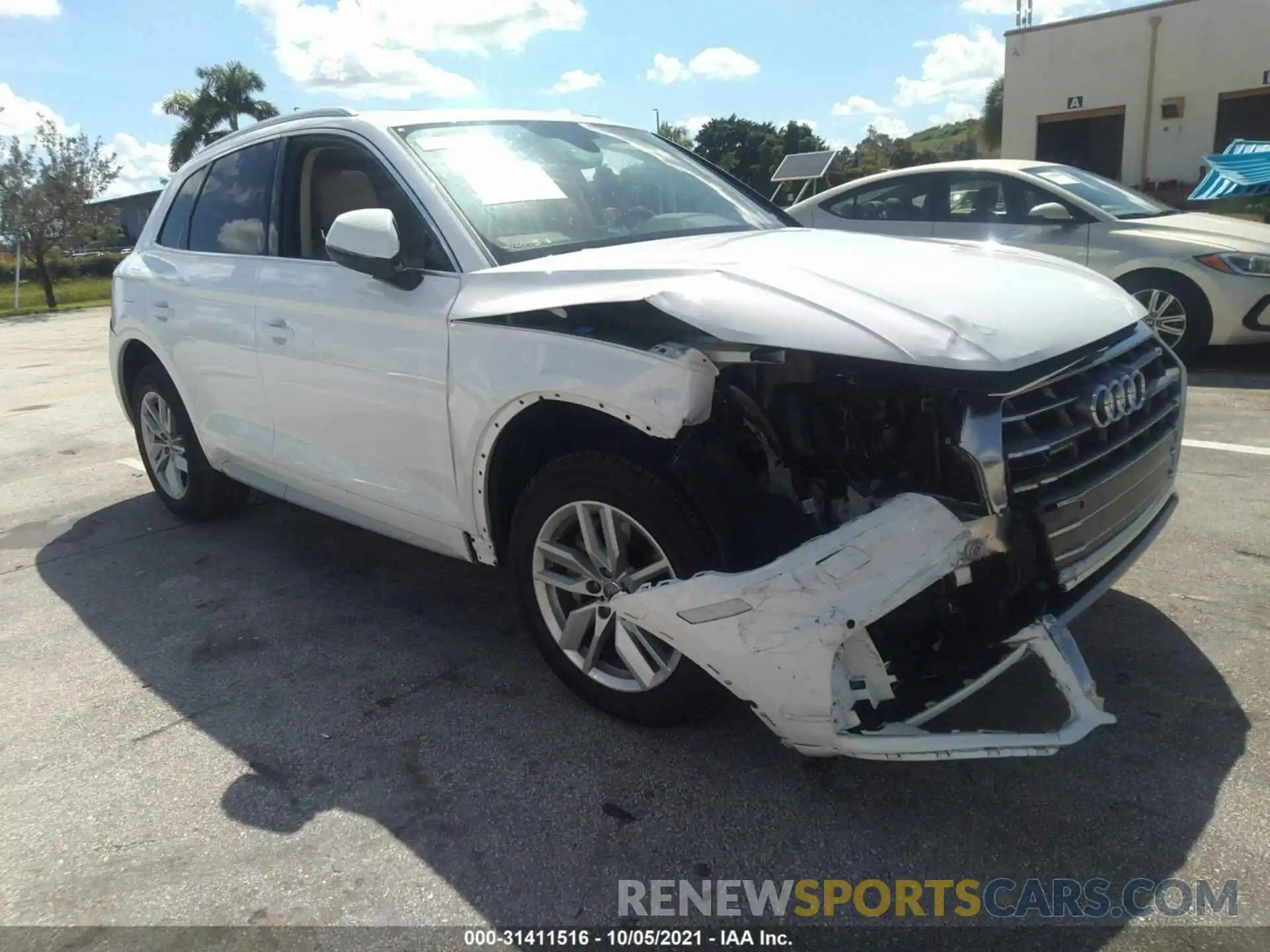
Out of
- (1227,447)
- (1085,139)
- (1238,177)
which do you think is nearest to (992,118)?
(1085,139)

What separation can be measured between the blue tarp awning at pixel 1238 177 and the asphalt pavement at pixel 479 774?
9.52 metres

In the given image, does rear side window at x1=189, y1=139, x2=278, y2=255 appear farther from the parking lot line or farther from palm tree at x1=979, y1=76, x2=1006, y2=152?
palm tree at x1=979, y1=76, x2=1006, y2=152

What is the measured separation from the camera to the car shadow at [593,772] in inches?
94.7

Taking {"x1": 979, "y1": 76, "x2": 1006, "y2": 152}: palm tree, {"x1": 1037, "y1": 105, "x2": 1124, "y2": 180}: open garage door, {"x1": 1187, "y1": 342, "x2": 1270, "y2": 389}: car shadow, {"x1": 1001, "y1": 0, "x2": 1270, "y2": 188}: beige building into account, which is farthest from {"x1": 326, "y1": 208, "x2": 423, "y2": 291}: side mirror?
{"x1": 979, "y1": 76, "x2": 1006, "y2": 152}: palm tree

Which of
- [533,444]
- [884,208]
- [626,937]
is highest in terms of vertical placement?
[884,208]

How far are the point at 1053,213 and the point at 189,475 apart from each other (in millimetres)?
6206

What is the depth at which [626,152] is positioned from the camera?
4.03 metres

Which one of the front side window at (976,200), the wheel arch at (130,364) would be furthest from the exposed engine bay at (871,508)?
the front side window at (976,200)

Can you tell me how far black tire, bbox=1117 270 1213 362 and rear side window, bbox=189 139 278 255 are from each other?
6.05 metres

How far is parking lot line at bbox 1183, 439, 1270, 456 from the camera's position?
5.26m

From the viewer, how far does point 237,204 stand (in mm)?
4379

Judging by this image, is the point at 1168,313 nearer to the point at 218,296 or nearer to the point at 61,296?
the point at 218,296

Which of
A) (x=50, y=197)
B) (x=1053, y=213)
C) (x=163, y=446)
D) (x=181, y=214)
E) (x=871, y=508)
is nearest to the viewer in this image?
(x=871, y=508)

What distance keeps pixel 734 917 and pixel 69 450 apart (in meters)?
6.82
